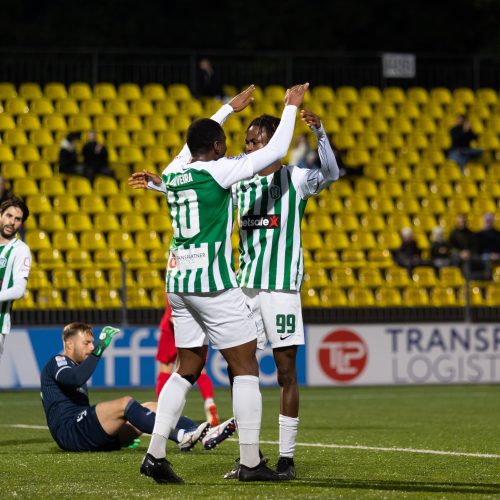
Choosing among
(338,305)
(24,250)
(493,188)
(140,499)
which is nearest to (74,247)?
(338,305)

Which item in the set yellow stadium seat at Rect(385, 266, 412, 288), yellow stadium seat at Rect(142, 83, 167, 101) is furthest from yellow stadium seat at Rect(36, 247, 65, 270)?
yellow stadium seat at Rect(385, 266, 412, 288)

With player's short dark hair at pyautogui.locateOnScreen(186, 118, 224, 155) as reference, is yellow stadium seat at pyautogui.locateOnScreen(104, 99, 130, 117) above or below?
above

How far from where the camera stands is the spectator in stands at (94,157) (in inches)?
800

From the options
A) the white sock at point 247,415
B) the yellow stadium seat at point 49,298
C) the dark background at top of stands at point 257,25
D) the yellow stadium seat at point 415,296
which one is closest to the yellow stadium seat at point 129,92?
the dark background at top of stands at point 257,25

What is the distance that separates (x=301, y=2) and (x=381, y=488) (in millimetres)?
23777

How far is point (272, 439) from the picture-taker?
31.5 ft

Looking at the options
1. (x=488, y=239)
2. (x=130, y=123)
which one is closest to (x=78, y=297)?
(x=130, y=123)

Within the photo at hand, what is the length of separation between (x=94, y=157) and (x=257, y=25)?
955cm

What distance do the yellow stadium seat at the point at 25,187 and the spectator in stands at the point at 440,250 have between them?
21.6ft

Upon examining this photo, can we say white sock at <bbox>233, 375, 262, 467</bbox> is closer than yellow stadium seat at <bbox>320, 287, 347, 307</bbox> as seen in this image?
Yes

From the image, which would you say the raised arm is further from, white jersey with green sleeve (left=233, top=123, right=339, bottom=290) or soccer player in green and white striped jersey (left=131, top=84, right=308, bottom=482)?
soccer player in green and white striped jersey (left=131, top=84, right=308, bottom=482)

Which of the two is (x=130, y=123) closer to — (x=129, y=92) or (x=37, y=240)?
(x=129, y=92)

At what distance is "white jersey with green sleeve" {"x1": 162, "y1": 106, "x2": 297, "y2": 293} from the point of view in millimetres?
6516

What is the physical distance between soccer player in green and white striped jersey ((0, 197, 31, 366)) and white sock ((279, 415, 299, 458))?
235 centimetres
